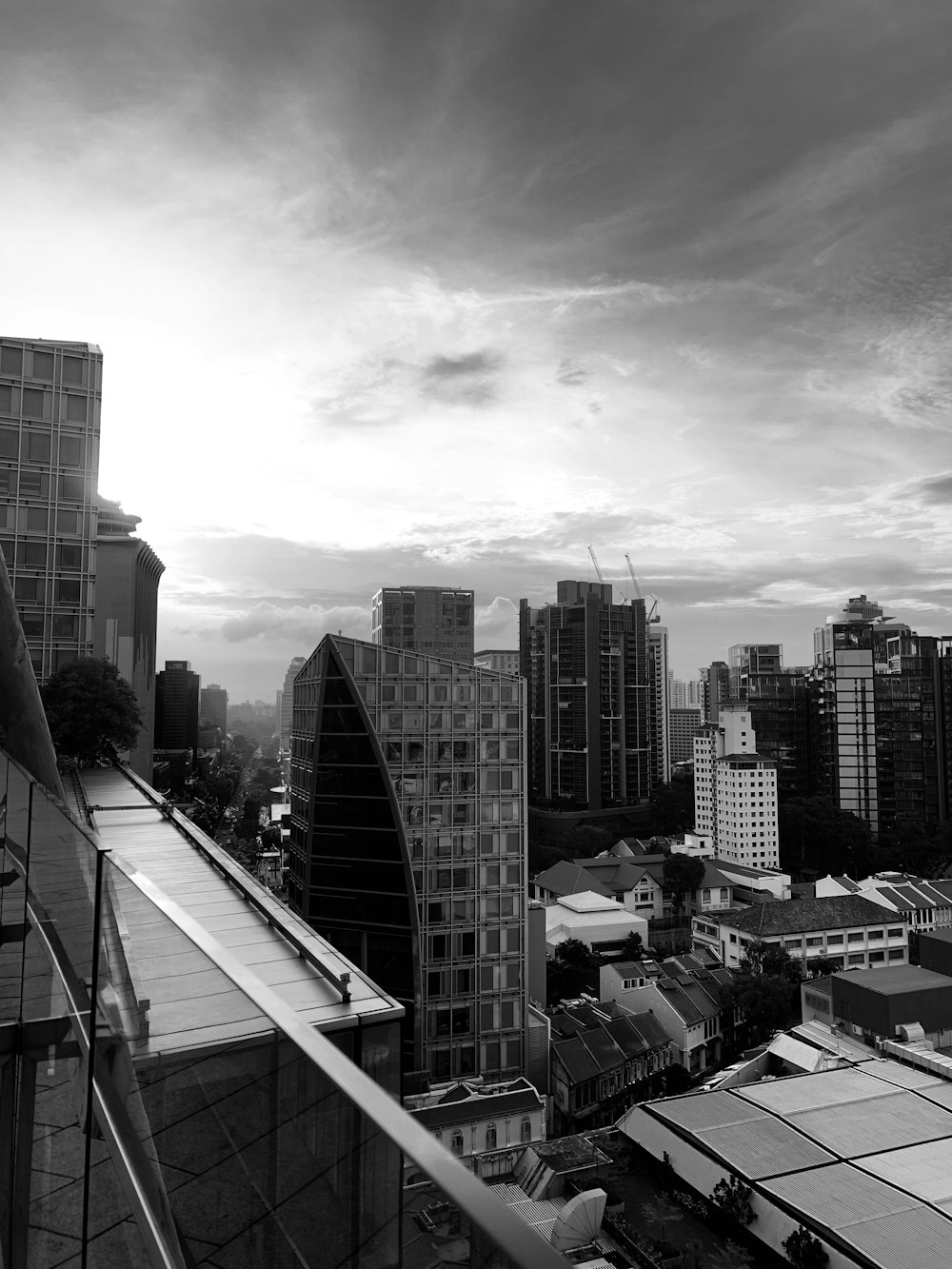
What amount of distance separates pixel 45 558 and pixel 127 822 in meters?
7.66

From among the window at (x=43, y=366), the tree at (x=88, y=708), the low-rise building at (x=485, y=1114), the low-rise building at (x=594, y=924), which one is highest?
the window at (x=43, y=366)

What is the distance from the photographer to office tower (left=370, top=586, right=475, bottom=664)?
133 ft

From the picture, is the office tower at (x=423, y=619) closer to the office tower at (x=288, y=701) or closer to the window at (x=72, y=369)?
the office tower at (x=288, y=701)

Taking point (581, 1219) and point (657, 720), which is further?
point (657, 720)

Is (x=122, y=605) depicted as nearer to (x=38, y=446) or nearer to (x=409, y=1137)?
(x=38, y=446)

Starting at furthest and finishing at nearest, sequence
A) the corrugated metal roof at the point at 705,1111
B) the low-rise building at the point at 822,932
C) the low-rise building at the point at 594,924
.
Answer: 1. the low-rise building at the point at 594,924
2. the low-rise building at the point at 822,932
3. the corrugated metal roof at the point at 705,1111

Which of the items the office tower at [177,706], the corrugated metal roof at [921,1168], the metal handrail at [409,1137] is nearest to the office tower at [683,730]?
the office tower at [177,706]

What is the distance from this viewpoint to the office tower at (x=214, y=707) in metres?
56.2

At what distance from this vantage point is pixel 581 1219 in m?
10.3

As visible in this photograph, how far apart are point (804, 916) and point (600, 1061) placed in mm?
11000

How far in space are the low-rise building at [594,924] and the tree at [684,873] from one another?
14.1 ft

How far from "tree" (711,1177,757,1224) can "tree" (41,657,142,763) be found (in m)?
9.57

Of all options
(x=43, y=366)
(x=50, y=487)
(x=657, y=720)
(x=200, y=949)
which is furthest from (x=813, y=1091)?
(x=657, y=720)

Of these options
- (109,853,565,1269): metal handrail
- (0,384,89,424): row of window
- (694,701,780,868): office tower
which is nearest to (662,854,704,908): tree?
(694,701,780,868): office tower
